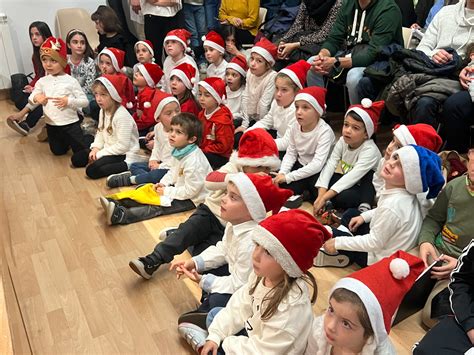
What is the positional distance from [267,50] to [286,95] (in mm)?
577

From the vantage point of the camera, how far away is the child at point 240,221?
1780 mm

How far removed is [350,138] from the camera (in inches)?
99.7

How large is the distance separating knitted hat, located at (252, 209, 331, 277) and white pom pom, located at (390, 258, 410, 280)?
0.24 m

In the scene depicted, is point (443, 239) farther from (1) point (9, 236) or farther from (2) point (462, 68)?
(1) point (9, 236)

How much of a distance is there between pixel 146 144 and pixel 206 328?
208 centimetres

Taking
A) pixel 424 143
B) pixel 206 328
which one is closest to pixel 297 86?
pixel 424 143

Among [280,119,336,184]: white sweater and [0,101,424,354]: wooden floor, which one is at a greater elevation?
[280,119,336,184]: white sweater

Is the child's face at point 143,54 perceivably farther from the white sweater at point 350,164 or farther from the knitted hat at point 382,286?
the knitted hat at point 382,286

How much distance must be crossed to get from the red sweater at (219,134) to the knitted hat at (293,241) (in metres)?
1.75

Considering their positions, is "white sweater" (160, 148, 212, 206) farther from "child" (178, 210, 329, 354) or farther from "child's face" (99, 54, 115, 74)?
"child's face" (99, 54, 115, 74)

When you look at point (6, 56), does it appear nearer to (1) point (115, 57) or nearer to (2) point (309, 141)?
(1) point (115, 57)

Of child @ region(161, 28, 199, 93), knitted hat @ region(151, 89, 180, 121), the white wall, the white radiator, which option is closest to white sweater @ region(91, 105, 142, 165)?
knitted hat @ region(151, 89, 180, 121)

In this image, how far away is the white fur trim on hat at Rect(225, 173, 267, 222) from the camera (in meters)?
1.77

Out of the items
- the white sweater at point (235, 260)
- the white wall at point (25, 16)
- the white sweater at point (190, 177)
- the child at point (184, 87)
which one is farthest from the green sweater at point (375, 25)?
the white wall at point (25, 16)
